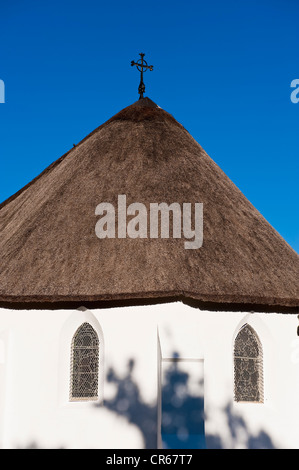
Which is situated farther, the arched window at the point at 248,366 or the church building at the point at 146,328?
the arched window at the point at 248,366

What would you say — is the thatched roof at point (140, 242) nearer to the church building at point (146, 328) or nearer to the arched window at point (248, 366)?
the church building at point (146, 328)

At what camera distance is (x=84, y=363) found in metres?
10.4

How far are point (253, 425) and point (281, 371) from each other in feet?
4.62

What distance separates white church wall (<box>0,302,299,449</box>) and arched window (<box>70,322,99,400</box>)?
16 centimetres

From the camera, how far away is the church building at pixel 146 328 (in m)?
9.48

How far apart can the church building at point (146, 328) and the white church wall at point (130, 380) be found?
0.02m

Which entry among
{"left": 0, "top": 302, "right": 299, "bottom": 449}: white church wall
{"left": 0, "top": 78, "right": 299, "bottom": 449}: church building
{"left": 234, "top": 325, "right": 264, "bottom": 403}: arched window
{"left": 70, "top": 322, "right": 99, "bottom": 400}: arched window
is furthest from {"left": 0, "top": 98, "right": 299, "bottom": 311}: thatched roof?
{"left": 70, "top": 322, "right": 99, "bottom": 400}: arched window

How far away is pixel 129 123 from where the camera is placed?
49.0 feet

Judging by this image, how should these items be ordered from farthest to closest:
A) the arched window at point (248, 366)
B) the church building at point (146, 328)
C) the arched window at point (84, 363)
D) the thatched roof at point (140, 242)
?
1. the arched window at point (248, 366)
2. the arched window at point (84, 363)
3. the thatched roof at point (140, 242)
4. the church building at point (146, 328)

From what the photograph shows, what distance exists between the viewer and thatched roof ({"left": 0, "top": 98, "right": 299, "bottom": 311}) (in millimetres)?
9648

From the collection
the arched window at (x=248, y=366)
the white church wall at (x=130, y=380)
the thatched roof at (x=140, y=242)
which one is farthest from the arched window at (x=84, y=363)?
the arched window at (x=248, y=366)

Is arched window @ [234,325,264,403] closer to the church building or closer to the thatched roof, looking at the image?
the church building
